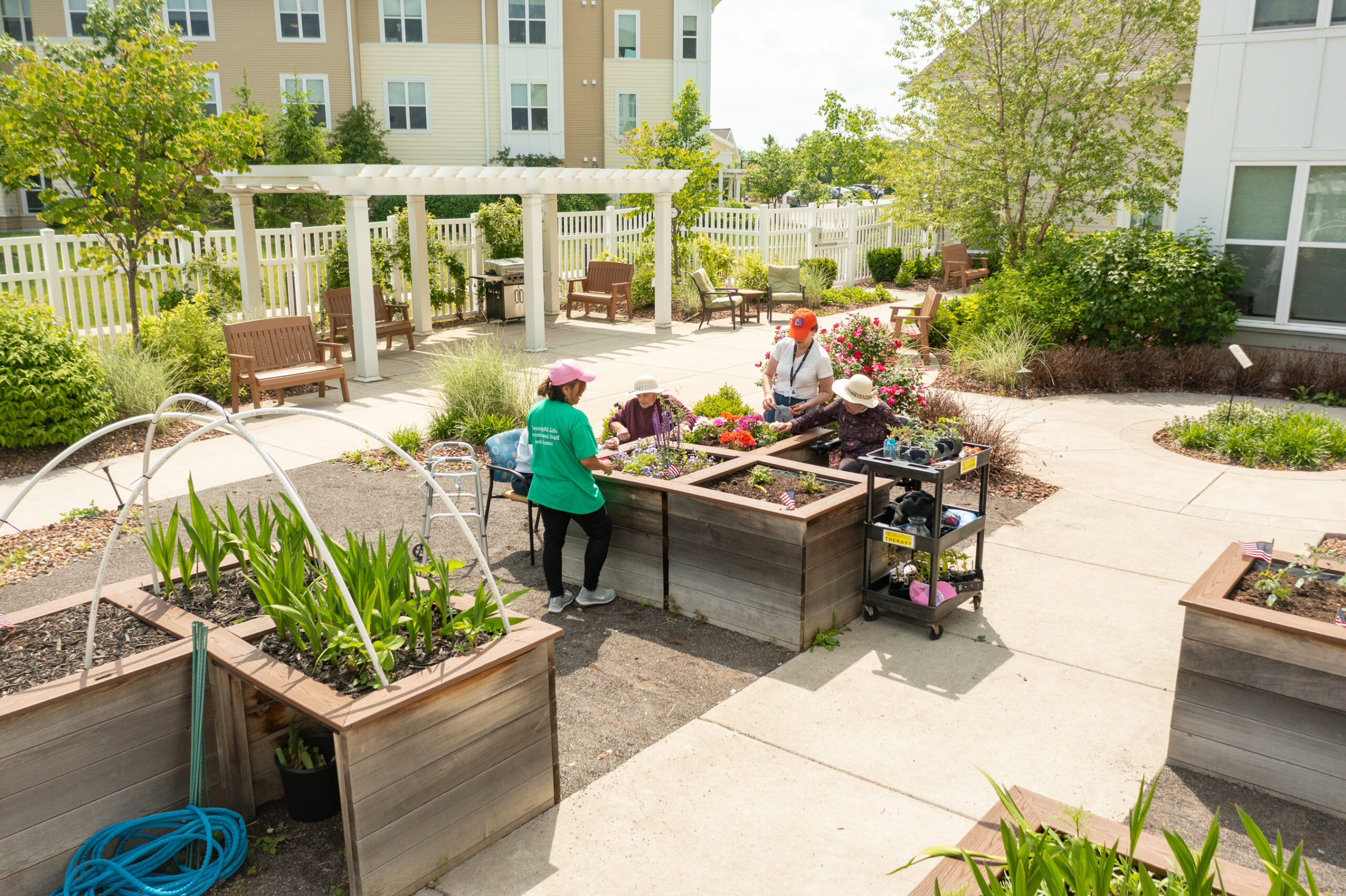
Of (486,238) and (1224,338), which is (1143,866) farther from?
(486,238)

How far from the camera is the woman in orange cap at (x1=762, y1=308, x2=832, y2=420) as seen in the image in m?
7.88

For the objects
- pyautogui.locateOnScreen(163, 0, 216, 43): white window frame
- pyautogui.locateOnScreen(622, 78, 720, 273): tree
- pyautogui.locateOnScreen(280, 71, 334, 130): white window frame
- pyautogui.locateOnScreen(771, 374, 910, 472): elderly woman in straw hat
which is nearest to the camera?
pyautogui.locateOnScreen(771, 374, 910, 472): elderly woman in straw hat

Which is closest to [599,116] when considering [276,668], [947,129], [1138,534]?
[947,129]

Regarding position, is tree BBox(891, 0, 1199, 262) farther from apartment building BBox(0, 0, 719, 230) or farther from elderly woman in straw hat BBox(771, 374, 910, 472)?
apartment building BBox(0, 0, 719, 230)

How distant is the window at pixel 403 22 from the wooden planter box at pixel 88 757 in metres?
30.4

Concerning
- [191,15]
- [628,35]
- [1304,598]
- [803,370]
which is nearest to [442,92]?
[628,35]

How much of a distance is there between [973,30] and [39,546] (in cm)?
1463

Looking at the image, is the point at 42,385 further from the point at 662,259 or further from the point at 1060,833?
the point at 662,259

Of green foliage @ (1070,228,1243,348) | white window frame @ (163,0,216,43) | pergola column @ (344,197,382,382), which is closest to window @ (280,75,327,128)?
white window frame @ (163,0,216,43)

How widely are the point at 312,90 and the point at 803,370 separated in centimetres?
2617

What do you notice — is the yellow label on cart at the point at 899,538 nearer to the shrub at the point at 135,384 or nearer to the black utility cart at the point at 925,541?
the black utility cart at the point at 925,541

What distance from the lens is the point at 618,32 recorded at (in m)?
32.1

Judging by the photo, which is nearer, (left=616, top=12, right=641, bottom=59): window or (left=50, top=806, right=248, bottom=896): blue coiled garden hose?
(left=50, top=806, right=248, bottom=896): blue coiled garden hose

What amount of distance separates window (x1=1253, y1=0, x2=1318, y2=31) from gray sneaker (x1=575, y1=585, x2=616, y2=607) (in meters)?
11.5
